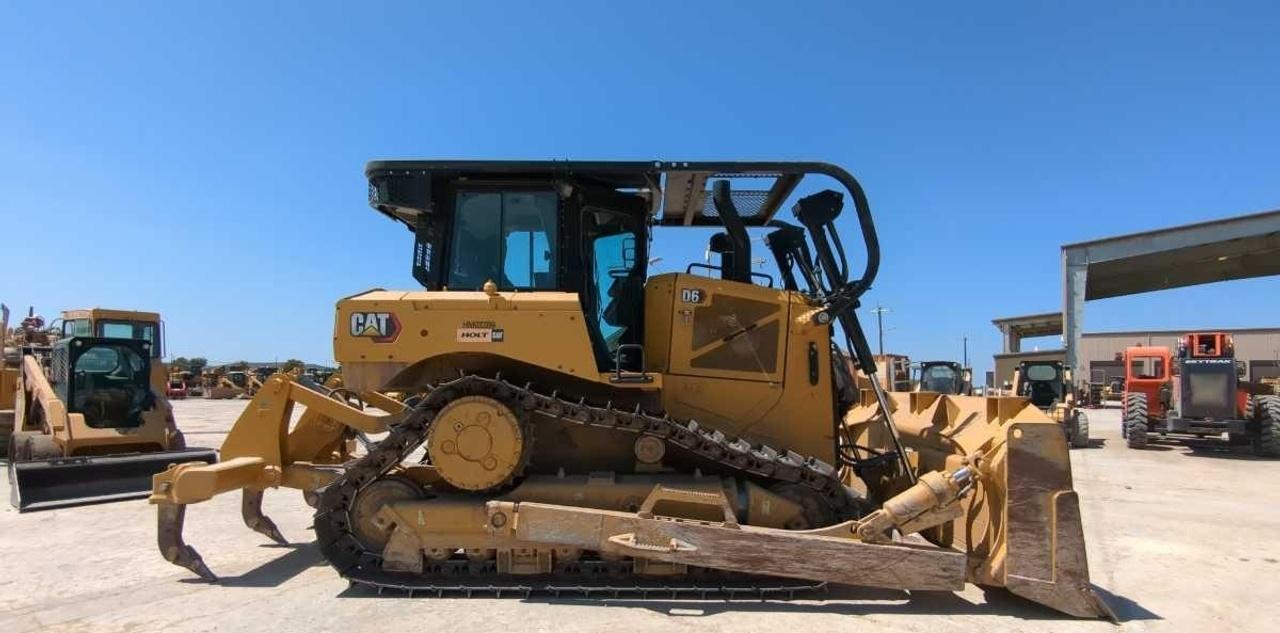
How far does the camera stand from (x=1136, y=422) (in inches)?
680

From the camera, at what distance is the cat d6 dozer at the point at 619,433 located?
5.05m

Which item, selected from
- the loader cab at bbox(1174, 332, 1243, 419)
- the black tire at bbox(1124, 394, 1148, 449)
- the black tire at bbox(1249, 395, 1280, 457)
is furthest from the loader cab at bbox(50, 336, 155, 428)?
the black tire at bbox(1249, 395, 1280, 457)

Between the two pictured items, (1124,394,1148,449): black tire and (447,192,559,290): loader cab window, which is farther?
(1124,394,1148,449): black tire

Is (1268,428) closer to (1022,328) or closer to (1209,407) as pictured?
(1209,407)

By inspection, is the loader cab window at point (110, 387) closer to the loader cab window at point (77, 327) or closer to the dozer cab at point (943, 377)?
the loader cab window at point (77, 327)

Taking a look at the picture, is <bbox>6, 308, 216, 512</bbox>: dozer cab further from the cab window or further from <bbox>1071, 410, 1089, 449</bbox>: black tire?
<bbox>1071, 410, 1089, 449</bbox>: black tire

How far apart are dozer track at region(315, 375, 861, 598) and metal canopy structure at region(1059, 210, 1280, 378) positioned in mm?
24689

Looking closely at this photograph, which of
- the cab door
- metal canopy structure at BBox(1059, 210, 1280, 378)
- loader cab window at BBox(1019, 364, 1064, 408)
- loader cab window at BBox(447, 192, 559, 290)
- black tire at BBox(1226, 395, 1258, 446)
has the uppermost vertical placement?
metal canopy structure at BBox(1059, 210, 1280, 378)

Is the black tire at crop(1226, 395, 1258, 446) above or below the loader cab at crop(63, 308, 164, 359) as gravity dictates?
below

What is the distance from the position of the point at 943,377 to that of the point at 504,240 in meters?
23.0

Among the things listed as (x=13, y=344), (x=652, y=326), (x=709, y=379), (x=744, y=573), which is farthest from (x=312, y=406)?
(x=13, y=344)

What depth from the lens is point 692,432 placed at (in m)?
5.28

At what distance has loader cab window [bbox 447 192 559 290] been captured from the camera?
19.6 ft

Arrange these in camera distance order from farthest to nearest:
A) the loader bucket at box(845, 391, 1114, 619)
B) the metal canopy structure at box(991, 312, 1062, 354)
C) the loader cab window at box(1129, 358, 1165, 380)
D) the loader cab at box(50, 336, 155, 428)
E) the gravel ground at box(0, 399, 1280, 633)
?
1. the metal canopy structure at box(991, 312, 1062, 354)
2. the loader cab window at box(1129, 358, 1165, 380)
3. the loader cab at box(50, 336, 155, 428)
4. the loader bucket at box(845, 391, 1114, 619)
5. the gravel ground at box(0, 399, 1280, 633)
